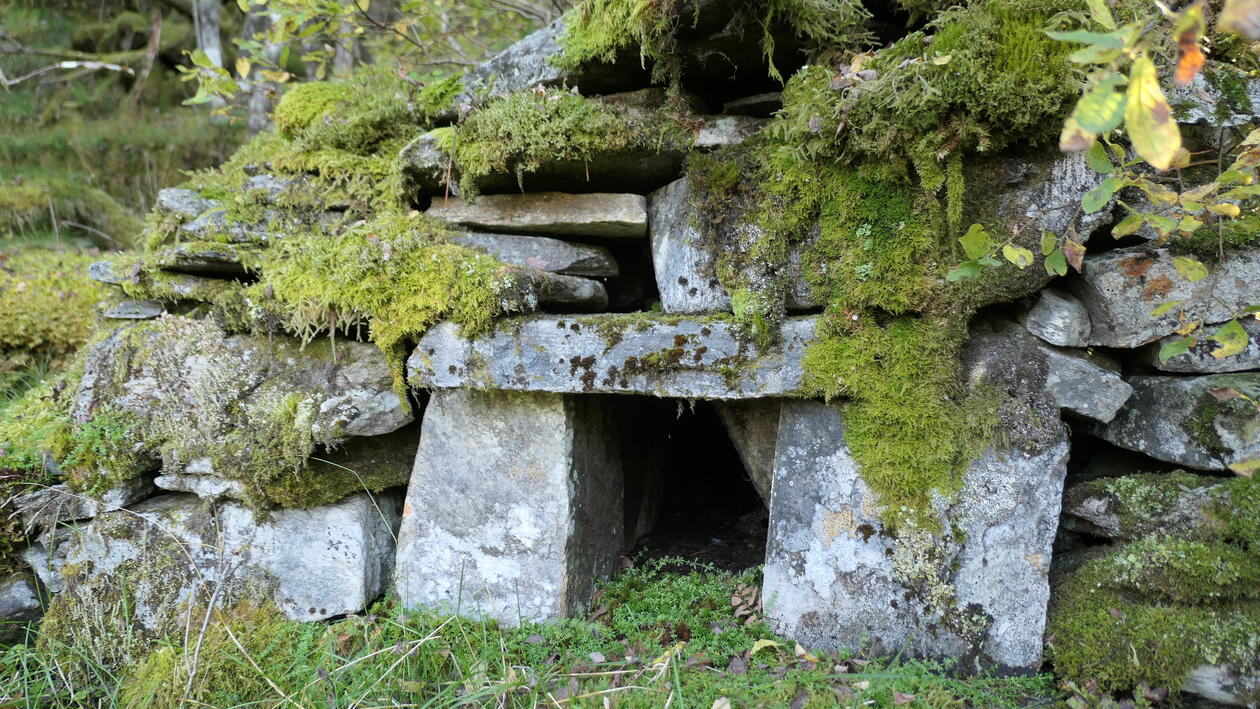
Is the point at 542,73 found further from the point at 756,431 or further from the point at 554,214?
the point at 756,431

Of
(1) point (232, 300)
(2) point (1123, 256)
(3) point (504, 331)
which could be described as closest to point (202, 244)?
(1) point (232, 300)

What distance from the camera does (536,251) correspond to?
11.1 feet

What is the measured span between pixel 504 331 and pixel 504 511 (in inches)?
34.1

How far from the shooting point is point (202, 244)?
11.4ft

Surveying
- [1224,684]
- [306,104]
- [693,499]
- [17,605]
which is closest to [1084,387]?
[1224,684]

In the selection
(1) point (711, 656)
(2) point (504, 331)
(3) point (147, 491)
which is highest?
(2) point (504, 331)

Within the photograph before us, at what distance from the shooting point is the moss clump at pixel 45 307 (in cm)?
499

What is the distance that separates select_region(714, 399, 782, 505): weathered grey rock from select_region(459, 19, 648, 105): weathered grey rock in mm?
Answer: 1663

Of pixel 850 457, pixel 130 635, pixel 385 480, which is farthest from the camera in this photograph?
pixel 385 480

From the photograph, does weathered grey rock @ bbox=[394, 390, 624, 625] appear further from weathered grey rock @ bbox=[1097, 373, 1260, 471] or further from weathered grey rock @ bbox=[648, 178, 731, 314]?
weathered grey rock @ bbox=[1097, 373, 1260, 471]

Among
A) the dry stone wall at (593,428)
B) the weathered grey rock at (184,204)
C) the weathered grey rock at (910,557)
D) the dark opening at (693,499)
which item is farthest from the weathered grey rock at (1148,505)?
the weathered grey rock at (184,204)

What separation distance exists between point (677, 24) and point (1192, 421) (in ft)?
8.31

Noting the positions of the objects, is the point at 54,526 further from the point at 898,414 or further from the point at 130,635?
the point at 898,414

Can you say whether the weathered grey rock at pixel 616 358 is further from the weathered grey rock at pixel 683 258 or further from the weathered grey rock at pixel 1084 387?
the weathered grey rock at pixel 1084 387
